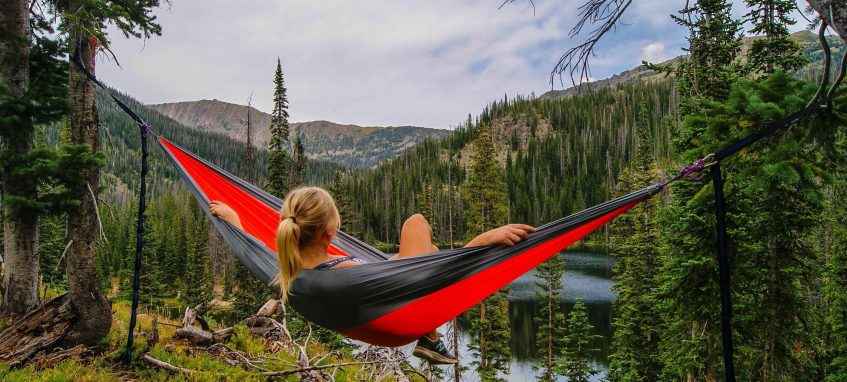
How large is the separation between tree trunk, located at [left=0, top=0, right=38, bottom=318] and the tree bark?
20.0 ft

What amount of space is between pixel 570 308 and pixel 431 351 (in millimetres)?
24684

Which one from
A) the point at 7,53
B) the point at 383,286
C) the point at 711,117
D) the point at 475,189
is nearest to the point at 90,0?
the point at 7,53

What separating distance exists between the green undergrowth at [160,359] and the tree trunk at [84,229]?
0.22m

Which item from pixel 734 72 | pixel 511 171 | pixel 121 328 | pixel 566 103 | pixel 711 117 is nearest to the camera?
pixel 711 117

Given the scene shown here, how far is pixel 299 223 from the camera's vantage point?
1906 mm

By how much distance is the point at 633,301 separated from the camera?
13492mm

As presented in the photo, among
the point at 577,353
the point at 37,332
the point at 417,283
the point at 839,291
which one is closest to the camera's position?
the point at 417,283

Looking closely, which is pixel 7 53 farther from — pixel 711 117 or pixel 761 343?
pixel 761 343

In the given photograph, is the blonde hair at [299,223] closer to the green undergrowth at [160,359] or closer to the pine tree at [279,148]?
the green undergrowth at [160,359]

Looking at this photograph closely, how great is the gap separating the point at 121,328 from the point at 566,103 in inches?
4107

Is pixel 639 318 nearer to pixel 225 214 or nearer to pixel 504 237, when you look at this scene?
pixel 504 237

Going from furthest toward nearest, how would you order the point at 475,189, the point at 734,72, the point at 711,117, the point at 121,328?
1. the point at 475,189
2. the point at 734,72
3. the point at 121,328
4. the point at 711,117

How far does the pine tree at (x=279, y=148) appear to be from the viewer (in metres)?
16.3

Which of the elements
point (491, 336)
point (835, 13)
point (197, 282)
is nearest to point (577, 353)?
point (491, 336)
